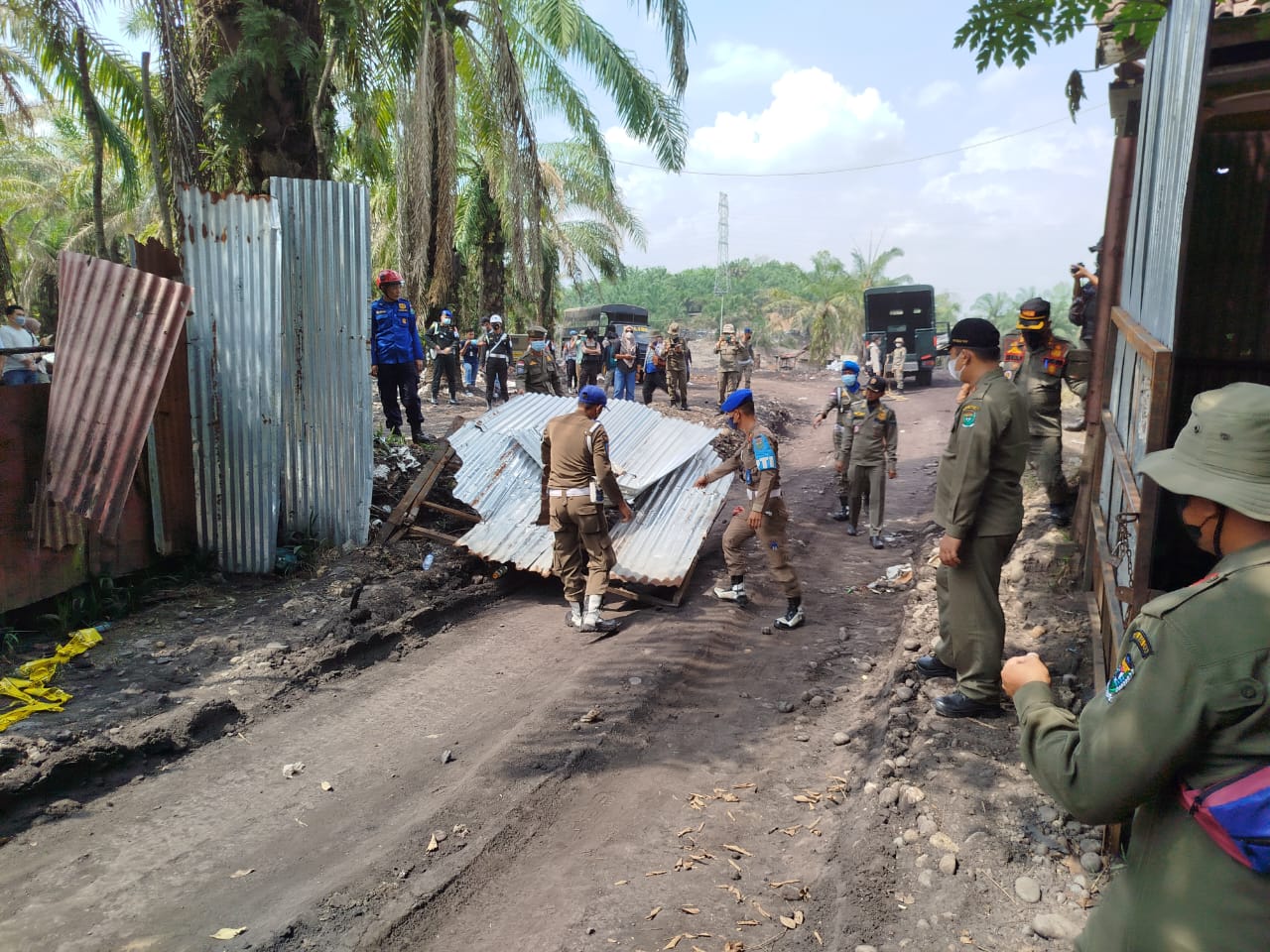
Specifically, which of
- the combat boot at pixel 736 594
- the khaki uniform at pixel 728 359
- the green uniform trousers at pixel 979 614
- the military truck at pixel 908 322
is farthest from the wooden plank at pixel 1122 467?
the military truck at pixel 908 322

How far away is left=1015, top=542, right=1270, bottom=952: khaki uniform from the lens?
1299mm

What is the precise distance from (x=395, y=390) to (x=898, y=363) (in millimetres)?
16466

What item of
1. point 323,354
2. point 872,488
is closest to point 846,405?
point 872,488

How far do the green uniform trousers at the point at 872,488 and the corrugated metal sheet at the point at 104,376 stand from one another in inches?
251

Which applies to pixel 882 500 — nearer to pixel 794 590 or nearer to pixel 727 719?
pixel 794 590

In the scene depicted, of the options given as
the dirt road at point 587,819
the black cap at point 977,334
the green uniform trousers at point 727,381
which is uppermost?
the black cap at point 977,334

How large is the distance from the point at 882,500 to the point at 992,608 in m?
4.43

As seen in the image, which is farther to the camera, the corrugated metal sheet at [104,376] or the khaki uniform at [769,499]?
the khaki uniform at [769,499]

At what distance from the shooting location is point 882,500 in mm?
8648

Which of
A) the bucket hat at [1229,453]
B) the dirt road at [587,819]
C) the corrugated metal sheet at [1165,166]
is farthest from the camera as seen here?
the dirt road at [587,819]

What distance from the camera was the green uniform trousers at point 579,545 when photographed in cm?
643

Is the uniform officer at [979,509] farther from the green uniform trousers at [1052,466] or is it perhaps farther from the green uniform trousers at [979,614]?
the green uniform trousers at [1052,466]

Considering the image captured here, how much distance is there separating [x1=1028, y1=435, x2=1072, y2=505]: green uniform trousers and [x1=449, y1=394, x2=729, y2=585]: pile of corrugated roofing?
103 inches

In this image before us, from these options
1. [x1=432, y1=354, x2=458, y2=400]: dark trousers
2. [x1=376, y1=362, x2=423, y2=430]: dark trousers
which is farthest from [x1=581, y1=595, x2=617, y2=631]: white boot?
[x1=432, y1=354, x2=458, y2=400]: dark trousers
